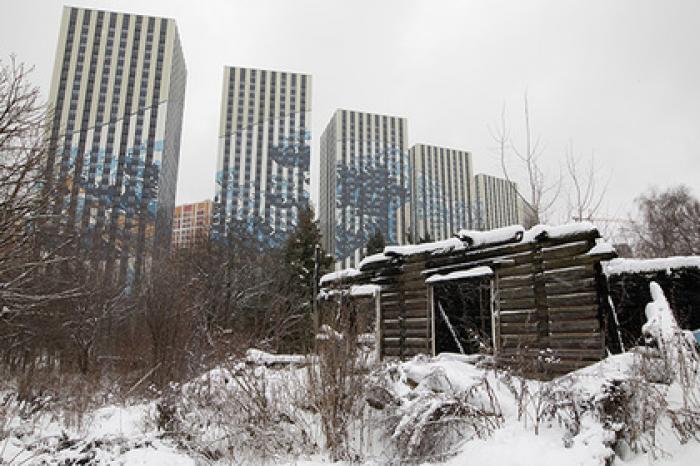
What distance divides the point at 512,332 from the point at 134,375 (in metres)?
7.47

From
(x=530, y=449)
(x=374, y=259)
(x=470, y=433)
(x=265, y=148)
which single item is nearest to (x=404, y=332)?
(x=374, y=259)

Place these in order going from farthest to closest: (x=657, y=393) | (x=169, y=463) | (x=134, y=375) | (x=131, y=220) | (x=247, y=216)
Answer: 1. (x=247, y=216)
2. (x=131, y=220)
3. (x=134, y=375)
4. (x=169, y=463)
5. (x=657, y=393)

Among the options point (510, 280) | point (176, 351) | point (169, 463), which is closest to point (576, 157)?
point (510, 280)

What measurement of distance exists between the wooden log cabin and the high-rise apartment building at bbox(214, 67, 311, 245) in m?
31.7

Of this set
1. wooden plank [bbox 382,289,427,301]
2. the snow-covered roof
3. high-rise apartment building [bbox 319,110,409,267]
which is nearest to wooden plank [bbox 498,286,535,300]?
the snow-covered roof

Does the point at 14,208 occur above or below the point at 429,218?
below

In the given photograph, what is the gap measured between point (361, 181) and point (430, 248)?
47.7m

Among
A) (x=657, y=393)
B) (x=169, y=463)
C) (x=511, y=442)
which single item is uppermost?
(x=657, y=393)

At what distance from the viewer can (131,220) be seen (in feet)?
134

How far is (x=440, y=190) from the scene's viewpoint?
6141 centimetres

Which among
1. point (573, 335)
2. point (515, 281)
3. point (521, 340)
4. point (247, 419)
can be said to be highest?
point (515, 281)

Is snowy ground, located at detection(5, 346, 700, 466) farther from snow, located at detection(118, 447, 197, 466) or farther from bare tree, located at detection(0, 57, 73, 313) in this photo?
bare tree, located at detection(0, 57, 73, 313)

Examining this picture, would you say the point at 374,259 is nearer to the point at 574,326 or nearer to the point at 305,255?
the point at 574,326

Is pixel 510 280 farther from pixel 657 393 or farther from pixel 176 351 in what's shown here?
pixel 176 351
